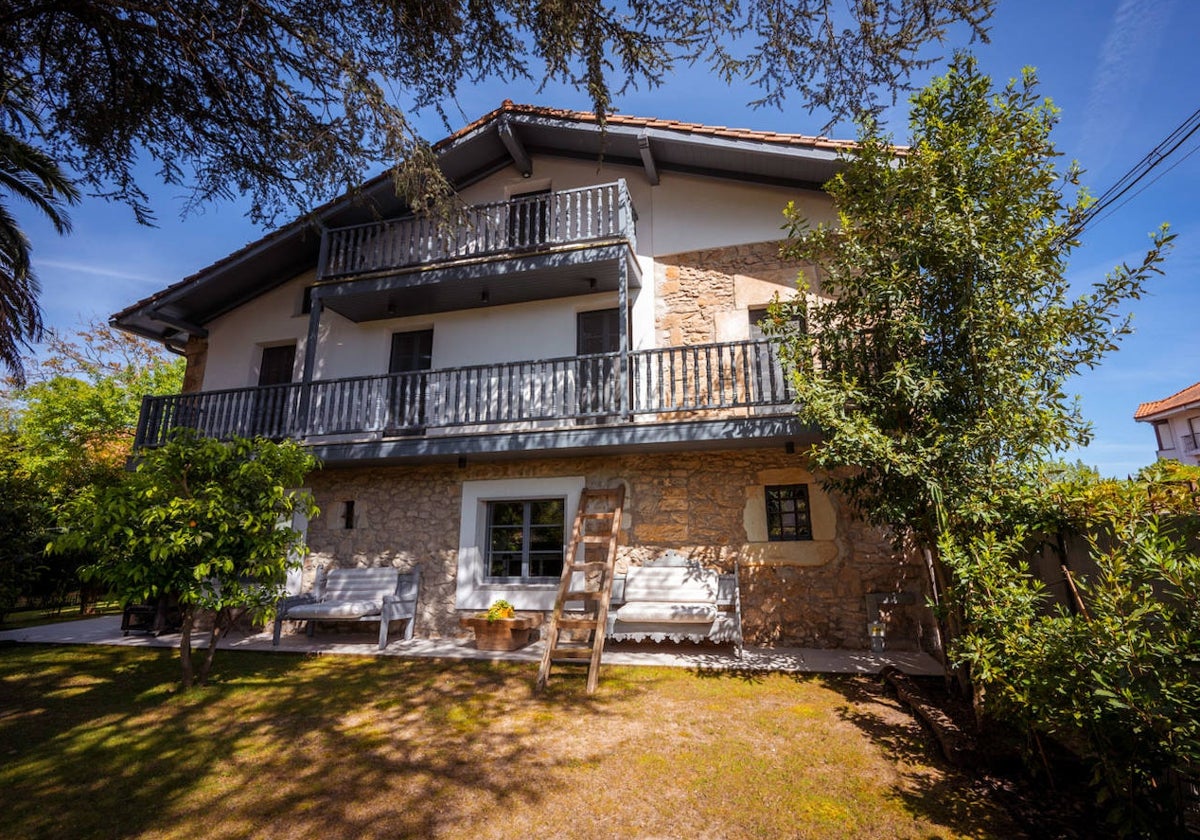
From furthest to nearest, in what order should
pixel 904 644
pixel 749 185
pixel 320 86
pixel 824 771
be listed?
1. pixel 749 185
2. pixel 904 644
3. pixel 320 86
4. pixel 824 771

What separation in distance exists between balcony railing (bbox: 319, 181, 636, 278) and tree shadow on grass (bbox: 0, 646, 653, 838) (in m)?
5.72

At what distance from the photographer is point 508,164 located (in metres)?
10.1

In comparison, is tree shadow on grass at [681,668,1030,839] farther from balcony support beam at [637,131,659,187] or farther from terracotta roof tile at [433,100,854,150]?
balcony support beam at [637,131,659,187]

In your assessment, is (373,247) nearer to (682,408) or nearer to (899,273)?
(682,408)

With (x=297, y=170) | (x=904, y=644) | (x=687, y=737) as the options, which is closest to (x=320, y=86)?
(x=297, y=170)

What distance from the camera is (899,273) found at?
4.49 metres

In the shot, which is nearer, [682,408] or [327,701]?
[327,701]

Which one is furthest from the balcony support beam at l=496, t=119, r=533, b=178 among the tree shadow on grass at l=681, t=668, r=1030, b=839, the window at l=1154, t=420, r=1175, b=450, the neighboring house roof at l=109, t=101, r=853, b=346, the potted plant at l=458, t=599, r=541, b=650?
the window at l=1154, t=420, r=1175, b=450

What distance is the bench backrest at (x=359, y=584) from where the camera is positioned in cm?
793

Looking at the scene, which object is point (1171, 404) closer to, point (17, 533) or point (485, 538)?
point (485, 538)

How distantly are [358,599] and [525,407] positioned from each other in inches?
140

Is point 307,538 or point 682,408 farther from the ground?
point 682,408

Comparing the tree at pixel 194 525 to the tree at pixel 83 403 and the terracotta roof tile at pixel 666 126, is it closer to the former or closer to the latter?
the terracotta roof tile at pixel 666 126

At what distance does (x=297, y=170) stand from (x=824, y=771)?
6.02m
